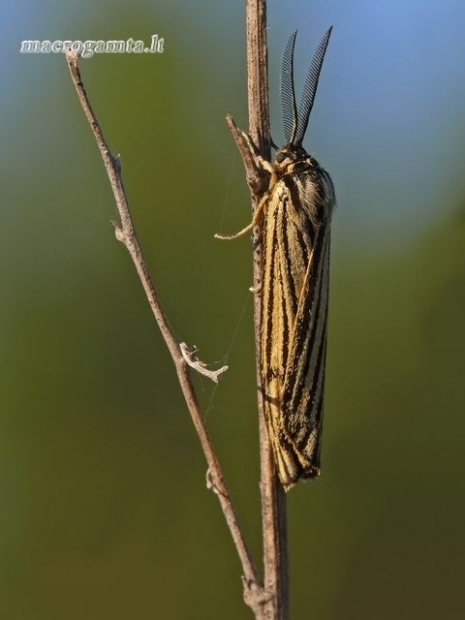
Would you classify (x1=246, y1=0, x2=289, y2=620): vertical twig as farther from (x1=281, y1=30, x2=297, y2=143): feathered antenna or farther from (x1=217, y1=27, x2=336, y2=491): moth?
(x1=281, y1=30, x2=297, y2=143): feathered antenna

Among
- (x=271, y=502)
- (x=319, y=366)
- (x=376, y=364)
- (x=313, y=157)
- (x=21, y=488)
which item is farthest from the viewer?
(x=376, y=364)

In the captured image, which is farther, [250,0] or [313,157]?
[313,157]

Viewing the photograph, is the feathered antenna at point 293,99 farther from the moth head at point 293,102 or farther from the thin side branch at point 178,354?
the thin side branch at point 178,354

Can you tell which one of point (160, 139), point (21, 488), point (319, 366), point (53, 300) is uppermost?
point (160, 139)

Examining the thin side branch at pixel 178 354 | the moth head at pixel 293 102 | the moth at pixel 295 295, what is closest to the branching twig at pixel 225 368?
the thin side branch at pixel 178 354

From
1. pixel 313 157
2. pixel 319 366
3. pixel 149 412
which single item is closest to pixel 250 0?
pixel 313 157

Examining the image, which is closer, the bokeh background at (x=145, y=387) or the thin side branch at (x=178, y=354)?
the thin side branch at (x=178, y=354)

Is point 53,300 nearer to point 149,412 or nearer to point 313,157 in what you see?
point 149,412
